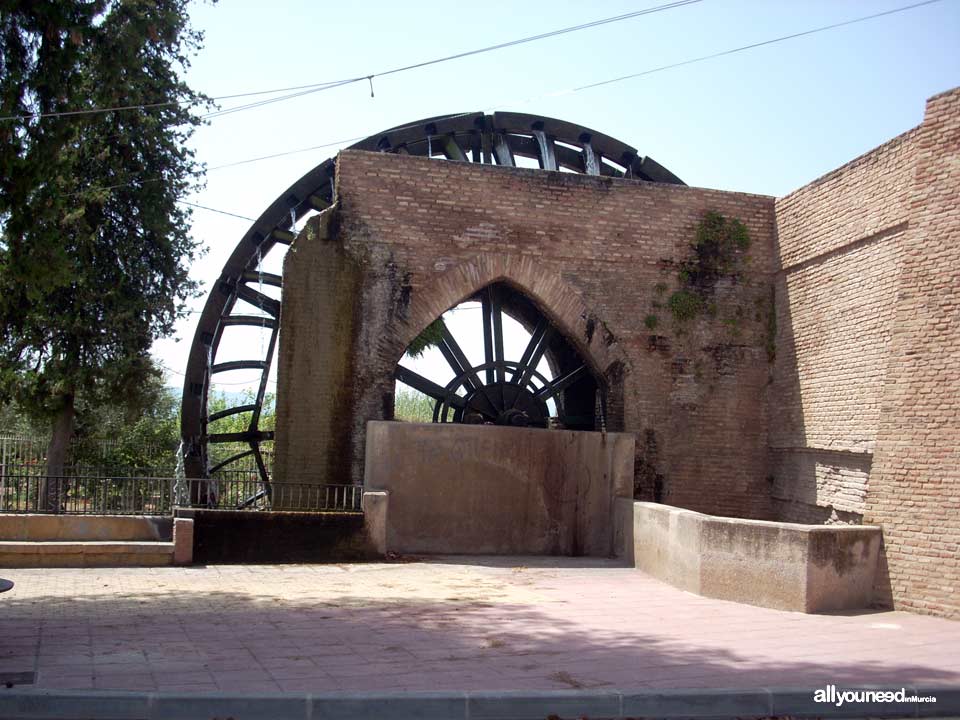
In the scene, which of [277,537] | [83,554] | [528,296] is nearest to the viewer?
[83,554]

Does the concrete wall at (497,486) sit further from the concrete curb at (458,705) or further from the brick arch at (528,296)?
the concrete curb at (458,705)

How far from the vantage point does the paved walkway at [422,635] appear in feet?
17.0

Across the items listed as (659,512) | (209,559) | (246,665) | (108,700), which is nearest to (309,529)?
(209,559)

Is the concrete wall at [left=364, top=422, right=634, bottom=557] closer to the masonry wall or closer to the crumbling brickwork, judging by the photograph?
the crumbling brickwork

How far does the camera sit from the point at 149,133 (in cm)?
1595

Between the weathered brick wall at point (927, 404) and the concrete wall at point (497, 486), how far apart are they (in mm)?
3465

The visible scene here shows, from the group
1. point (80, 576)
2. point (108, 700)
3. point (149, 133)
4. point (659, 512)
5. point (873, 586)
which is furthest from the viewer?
point (149, 133)

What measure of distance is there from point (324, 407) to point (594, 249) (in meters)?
4.24

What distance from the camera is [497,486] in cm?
1084

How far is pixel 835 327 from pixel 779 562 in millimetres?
4541

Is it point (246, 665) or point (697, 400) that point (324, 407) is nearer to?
point (697, 400)

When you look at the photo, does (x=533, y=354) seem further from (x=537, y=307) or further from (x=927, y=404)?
(x=927, y=404)

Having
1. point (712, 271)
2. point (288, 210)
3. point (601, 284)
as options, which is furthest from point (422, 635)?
point (288, 210)

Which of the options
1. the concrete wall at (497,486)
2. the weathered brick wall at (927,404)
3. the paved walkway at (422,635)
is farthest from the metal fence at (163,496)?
the weathered brick wall at (927,404)
